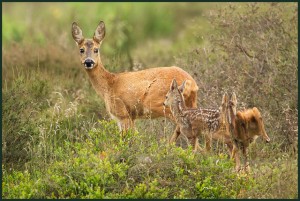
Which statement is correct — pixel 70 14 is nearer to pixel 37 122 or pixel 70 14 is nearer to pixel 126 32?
pixel 126 32

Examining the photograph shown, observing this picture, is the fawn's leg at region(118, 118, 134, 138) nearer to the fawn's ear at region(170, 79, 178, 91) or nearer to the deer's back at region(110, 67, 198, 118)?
the deer's back at region(110, 67, 198, 118)

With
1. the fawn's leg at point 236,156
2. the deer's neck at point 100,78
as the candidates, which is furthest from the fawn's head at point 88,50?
Answer: the fawn's leg at point 236,156

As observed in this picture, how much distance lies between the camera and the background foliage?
11.9 meters

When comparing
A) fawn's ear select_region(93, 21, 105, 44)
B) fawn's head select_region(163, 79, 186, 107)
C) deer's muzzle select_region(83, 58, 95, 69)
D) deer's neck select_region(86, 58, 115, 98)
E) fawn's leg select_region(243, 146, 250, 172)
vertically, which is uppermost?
fawn's ear select_region(93, 21, 105, 44)

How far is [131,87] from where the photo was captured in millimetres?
14523

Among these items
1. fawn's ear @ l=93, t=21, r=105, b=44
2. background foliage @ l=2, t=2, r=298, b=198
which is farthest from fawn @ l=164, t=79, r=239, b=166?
fawn's ear @ l=93, t=21, r=105, b=44

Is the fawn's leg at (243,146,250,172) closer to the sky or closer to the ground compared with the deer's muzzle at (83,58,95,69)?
closer to the ground

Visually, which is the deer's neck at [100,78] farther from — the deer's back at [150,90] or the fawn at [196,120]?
the fawn at [196,120]

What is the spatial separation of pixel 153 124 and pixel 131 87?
633mm

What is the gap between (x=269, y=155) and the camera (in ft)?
45.0

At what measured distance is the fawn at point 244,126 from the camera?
12.7 m

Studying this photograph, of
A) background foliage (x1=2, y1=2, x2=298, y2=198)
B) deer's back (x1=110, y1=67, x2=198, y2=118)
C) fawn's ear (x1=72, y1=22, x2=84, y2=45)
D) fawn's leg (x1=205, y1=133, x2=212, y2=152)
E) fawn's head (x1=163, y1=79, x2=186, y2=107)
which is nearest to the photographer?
background foliage (x1=2, y1=2, x2=298, y2=198)

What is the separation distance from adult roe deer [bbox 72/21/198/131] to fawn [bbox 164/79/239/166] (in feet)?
1.18

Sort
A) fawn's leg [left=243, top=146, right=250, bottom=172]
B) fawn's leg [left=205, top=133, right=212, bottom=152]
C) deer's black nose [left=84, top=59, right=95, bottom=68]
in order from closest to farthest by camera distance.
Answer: fawn's leg [left=243, top=146, right=250, bottom=172]
fawn's leg [left=205, top=133, right=212, bottom=152]
deer's black nose [left=84, top=59, right=95, bottom=68]
